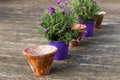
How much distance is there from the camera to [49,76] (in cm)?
278

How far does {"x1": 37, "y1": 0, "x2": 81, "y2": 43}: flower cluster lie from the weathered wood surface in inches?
11.0

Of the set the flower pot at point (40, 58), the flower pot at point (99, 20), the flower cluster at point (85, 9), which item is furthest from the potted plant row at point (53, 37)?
the flower pot at point (99, 20)

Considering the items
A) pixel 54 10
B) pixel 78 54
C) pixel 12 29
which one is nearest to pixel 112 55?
pixel 78 54

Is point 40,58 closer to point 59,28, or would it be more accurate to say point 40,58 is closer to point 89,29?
point 59,28

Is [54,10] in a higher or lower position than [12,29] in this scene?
higher

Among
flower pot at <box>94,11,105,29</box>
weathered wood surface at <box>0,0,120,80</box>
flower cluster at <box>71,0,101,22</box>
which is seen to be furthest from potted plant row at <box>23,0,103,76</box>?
flower pot at <box>94,11,105,29</box>

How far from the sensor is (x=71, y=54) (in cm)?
336

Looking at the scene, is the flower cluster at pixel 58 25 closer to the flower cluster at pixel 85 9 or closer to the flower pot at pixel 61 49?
the flower pot at pixel 61 49

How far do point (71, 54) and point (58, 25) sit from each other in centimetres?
46

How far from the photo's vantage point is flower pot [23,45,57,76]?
2674mm

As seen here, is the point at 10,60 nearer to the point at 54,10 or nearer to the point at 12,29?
the point at 54,10

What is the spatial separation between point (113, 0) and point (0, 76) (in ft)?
18.2

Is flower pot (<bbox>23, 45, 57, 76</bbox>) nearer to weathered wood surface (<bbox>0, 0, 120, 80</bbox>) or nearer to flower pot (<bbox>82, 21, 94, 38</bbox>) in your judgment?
weathered wood surface (<bbox>0, 0, 120, 80</bbox>)

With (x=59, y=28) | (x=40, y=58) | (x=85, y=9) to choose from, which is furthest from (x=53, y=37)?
(x=85, y=9)
